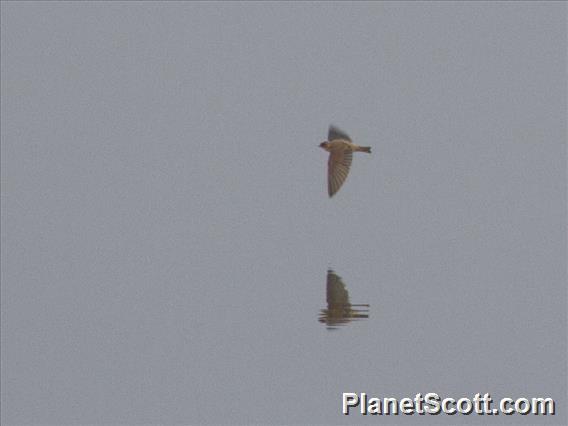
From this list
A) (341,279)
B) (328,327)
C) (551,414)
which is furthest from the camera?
(341,279)

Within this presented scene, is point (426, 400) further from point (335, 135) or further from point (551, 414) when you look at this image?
point (335, 135)

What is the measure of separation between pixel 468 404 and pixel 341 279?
6.37 m

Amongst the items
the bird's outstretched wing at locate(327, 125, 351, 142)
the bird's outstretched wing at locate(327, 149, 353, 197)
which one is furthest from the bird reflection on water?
the bird's outstretched wing at locate(327, 125, 351, 142)

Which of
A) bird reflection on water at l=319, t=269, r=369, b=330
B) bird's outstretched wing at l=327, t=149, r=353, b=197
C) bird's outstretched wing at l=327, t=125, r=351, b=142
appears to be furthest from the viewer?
bird's outstretched wing at l=327, t=125, r=351, b=142

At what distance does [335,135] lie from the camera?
2083 cm

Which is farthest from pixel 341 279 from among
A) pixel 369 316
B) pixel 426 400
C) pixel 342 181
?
pixel 426 400

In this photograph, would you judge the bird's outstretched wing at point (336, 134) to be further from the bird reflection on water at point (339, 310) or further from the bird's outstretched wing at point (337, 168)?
the bird reflection on water at point (339, 310)

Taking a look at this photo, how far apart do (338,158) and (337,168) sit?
23 cm

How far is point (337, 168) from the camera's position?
66.2ft

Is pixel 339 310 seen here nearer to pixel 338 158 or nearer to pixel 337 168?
pixel 337 168

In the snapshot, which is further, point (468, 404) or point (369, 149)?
point (369, 149)

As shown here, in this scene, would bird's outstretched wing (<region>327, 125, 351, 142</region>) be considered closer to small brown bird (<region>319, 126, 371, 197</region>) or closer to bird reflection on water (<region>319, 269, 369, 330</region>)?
small brown bird (<region>319, 126, 371, 197</region>)

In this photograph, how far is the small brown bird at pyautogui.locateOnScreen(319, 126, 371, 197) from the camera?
20.0 meters

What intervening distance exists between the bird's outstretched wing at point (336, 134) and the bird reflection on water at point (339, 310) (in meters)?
2.98
